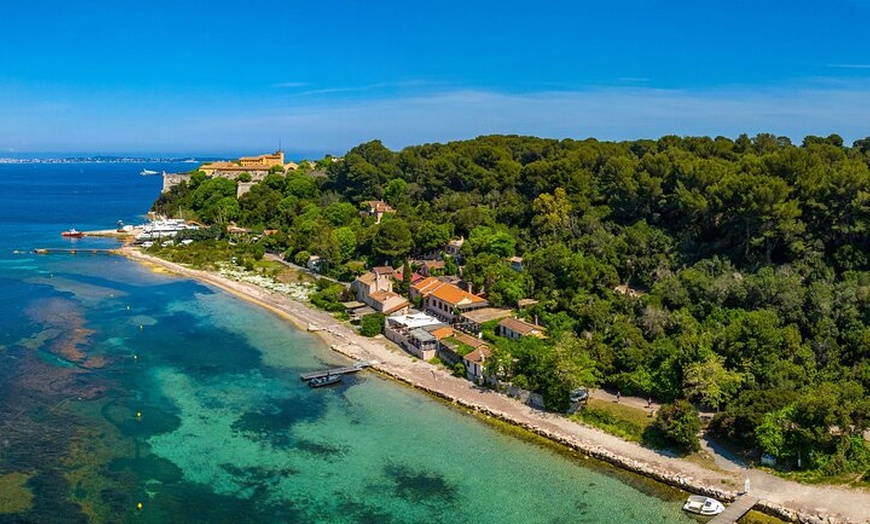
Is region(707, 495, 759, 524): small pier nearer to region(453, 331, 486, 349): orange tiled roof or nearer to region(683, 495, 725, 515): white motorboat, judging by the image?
region(683, 495, 725, 515): white motorboat

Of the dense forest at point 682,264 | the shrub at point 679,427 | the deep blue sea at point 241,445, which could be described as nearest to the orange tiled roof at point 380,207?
the dense forest at point 682,264

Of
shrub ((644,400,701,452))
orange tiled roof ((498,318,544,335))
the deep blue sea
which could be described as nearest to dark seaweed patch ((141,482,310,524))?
the deep blue sea

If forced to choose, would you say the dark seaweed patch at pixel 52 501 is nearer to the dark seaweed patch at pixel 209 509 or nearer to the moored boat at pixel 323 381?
the dark seaweed patch at pixel 209 509

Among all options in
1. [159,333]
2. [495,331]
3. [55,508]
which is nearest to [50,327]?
[159,333]

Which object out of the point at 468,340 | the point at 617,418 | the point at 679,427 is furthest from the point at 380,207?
the point at 679,427

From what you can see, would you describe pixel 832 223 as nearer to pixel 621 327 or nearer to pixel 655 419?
pixel 621 327
